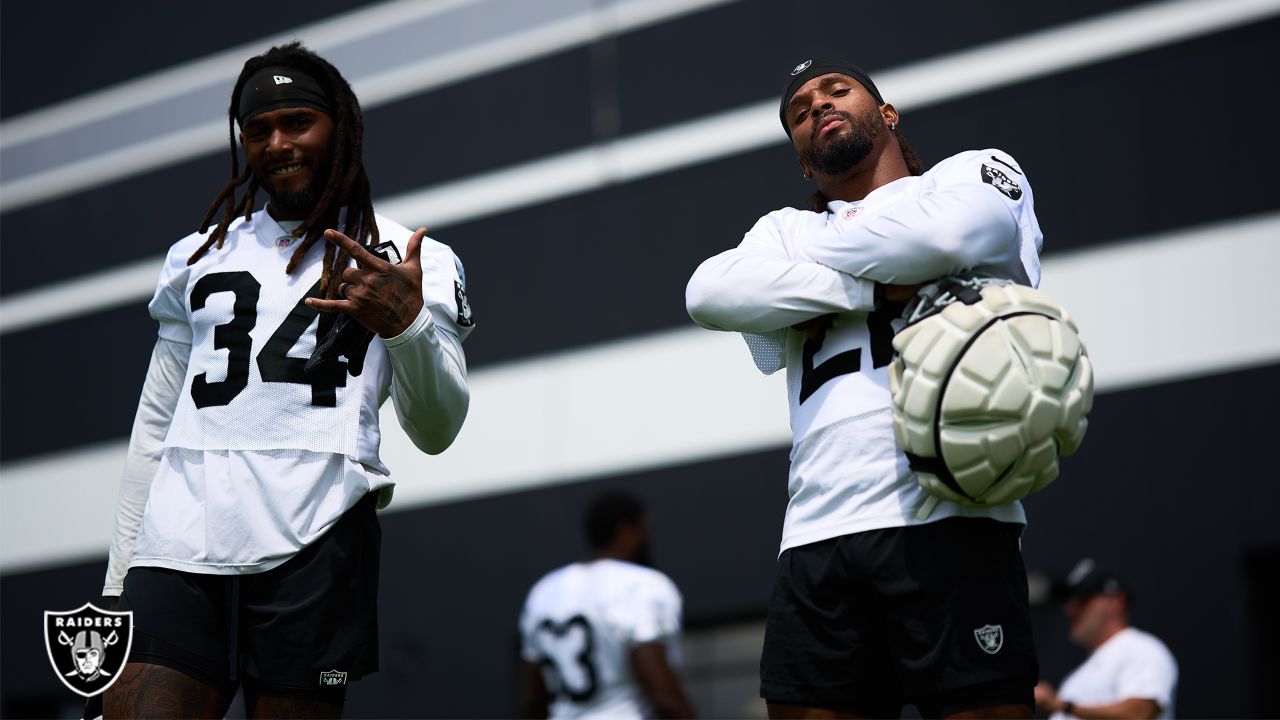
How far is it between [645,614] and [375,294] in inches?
110

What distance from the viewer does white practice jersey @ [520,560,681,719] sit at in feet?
17.7

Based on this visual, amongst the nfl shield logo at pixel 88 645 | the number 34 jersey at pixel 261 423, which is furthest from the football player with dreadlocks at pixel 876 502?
the nfl shield logo at pixel 88 645

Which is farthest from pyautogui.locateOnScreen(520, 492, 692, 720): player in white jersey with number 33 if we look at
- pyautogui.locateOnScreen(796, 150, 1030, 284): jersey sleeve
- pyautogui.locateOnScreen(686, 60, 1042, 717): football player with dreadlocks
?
pyautogui.locateOnScreen(796, 150, 1030, 284): jersey sleeve

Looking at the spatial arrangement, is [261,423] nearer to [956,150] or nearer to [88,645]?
[88,645]

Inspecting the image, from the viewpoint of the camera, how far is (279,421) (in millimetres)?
3012

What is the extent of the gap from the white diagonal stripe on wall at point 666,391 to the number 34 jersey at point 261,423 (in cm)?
573

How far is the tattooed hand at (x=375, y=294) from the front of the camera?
2.85m

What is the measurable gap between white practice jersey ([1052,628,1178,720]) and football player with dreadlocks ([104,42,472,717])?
4479mm

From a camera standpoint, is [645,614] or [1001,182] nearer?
[1001,182]

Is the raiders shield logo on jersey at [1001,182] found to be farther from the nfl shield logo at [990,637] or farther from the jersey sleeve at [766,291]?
the nfl shield logo at [990,637]

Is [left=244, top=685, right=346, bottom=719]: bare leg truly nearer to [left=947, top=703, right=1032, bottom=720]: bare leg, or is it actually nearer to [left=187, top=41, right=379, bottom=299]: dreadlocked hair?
[left=187, top=41, right=379, bottom=299]: dreadlocked hair

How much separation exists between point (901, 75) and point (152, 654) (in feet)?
22.5

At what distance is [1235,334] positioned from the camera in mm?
7738

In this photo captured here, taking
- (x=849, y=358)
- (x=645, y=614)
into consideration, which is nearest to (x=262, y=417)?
(x=849, y=358)
